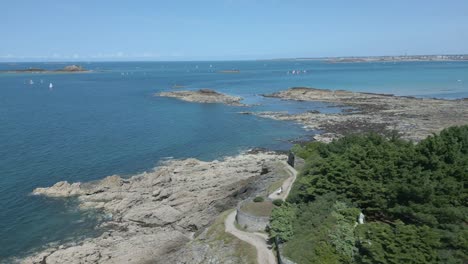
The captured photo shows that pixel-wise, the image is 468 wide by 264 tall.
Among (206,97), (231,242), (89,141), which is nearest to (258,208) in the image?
(231,242)

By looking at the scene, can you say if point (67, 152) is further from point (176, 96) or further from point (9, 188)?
point (176, 96)

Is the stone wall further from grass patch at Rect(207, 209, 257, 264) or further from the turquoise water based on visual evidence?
the turquoise water

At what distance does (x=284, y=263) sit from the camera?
84.4 ft

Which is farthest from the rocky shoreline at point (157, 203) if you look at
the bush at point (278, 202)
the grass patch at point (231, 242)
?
the bush at point (278, 202)

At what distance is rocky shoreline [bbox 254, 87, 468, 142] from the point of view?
230 ft

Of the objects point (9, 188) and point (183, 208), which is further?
point (9, 188)

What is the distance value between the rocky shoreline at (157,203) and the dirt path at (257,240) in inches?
152

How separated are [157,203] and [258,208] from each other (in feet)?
43.7

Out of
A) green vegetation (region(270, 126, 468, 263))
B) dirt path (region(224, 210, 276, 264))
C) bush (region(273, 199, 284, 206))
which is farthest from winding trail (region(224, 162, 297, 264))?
bush (region(273, 199, 284, 206))

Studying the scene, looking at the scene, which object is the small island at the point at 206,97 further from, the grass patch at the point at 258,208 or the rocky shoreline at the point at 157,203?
the grass patch at the point at 258,208

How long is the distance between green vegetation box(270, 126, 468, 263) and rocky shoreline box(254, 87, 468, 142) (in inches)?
1281

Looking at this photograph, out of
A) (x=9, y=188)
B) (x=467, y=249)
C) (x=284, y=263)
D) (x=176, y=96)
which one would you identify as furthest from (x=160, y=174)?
(x=176, y=96)

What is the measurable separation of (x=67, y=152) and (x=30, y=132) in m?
18.3

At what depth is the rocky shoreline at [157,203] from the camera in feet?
109
